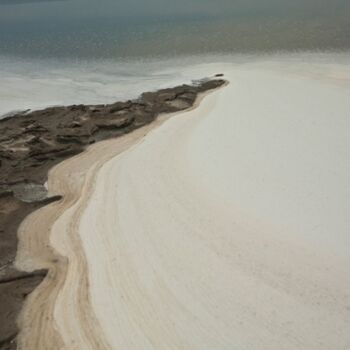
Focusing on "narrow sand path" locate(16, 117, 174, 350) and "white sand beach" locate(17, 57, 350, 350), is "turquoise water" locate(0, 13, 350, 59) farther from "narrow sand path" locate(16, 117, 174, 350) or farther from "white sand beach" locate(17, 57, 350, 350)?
"narrow sand path" locate(16, 117, 174, 350)

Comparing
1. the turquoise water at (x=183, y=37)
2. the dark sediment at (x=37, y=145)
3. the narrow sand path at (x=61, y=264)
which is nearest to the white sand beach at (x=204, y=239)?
the narrow sand path at (x=61, y=264)

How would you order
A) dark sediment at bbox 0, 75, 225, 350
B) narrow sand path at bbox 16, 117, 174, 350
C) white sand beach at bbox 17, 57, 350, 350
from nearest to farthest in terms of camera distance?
white sand beach at bbox 17, 57, 350, 350, narrow sand path at bbox 16, 117, 174, 350, dark sediment at bbox 0, 75, 225, 350

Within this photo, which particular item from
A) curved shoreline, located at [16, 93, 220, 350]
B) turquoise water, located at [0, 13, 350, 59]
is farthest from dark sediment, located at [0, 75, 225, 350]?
turquoise water, located at [0, 13, 350, 59]

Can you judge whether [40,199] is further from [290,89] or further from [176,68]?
[176,68]

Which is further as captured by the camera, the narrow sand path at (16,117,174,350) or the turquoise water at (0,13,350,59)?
the turquoise water at (0,13,350,59)

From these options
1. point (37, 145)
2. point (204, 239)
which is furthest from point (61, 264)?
point (37, 145)

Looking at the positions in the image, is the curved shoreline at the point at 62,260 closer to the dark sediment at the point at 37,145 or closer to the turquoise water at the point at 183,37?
the dark sediment at the point at 37,145
